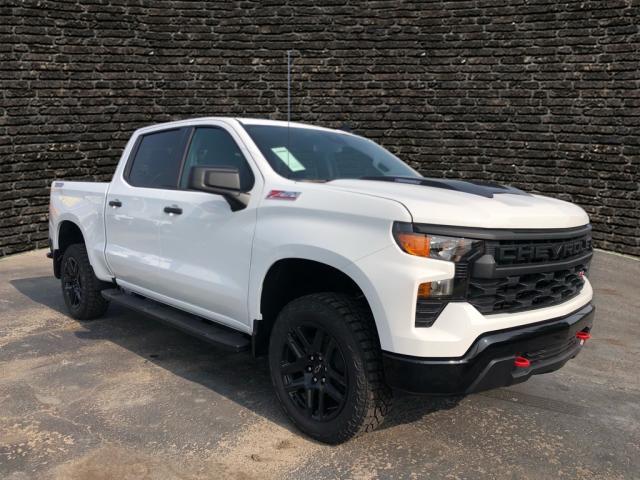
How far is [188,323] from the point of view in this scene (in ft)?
12.8

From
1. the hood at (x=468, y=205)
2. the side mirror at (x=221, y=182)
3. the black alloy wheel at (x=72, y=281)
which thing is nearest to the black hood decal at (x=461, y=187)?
the hood at (x=468, y=205)

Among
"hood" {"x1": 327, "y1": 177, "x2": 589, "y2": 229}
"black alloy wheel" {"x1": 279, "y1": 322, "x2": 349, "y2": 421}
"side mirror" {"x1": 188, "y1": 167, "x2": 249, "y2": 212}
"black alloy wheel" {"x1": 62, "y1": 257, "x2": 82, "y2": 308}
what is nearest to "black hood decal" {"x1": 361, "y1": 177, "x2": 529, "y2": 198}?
"hood" {"x1": 327, "y1": 177, "x2": 589, "y2": 229}

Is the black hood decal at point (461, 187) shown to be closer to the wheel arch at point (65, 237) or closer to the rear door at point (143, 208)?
the rear door at point (143, 208)

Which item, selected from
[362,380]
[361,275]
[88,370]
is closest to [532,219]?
[361,275]

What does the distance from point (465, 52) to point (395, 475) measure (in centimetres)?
946

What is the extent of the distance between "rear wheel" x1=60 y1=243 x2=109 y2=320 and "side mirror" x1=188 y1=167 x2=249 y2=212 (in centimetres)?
250

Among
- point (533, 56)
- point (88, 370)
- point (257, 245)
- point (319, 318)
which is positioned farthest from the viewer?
point (533, 56)

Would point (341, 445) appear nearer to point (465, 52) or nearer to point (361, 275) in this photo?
point (361, 275)

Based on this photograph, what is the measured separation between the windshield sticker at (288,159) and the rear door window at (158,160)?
96 cm

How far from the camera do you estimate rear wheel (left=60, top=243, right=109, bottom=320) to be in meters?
5.29

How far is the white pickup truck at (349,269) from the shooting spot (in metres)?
2.59

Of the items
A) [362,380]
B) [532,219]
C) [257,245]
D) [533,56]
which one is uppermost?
[533,56]

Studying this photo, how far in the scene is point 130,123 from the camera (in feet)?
35.2

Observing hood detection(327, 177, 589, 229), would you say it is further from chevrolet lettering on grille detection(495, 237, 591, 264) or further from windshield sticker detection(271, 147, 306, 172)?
windshield sticker detection(271, 147, 306, 172)
